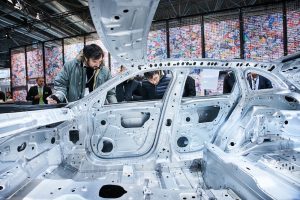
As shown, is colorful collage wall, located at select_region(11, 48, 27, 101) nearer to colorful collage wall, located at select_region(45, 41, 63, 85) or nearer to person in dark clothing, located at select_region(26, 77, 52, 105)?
colorful collage wall, located at select_region(45, 41, 63, 85)

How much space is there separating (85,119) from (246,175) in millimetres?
1612

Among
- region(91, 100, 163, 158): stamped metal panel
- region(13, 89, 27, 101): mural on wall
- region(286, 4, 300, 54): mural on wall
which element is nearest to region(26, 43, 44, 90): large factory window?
region(13, 89, 27, 101): mural on wall

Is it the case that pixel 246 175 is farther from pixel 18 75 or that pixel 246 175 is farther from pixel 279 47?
pixel 18 75

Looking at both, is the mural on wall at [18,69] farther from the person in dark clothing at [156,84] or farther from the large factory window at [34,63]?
the person in dark clothing at [156,84]

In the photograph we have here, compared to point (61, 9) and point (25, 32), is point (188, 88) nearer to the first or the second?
point (61, 9)

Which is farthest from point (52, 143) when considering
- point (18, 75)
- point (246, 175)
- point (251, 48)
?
point (18, 75)

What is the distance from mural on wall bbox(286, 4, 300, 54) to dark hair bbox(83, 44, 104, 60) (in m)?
5.29

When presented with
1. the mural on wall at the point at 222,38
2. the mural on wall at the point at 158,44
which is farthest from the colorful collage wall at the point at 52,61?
the mural on wall at the point at 222,38

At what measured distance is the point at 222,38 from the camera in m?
6.42

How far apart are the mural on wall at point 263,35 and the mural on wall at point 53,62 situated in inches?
265

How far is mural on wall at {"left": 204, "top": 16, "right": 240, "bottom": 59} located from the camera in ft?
20.8

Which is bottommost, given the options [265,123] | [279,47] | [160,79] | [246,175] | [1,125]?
[246,175]

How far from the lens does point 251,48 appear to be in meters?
6.15

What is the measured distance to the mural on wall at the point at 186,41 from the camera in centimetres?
673
